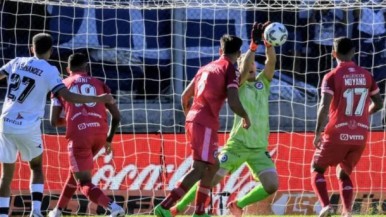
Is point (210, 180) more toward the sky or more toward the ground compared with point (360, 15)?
more toward the ground

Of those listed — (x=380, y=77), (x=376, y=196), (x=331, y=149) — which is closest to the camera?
(x=331, y=149)

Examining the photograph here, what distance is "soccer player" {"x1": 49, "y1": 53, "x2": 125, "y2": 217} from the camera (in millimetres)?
11453

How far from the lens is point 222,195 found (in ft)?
47.3

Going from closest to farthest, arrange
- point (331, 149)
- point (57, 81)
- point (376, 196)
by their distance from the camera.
→ point (57, 81) < point (331, 149) < point (376, 196)

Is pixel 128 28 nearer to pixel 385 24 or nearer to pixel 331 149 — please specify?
pixel 385 24

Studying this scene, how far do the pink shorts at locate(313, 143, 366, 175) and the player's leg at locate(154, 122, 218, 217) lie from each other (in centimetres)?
137

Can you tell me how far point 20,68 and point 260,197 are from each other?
2825 mm

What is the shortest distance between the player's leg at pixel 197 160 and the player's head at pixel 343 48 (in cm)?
170

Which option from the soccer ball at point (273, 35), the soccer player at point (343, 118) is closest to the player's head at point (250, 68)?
the soccer ball at point (273, 35)

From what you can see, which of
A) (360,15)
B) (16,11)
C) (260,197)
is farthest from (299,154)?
(16,11)

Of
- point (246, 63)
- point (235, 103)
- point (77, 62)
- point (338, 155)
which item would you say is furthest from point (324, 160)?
point (77, 62)

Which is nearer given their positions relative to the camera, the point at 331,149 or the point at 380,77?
the point at 331,149

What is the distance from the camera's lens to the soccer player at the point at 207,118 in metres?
10.4

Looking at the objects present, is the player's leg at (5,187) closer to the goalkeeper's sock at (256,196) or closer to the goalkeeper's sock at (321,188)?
the goalkeeper's sock at (256,196)
